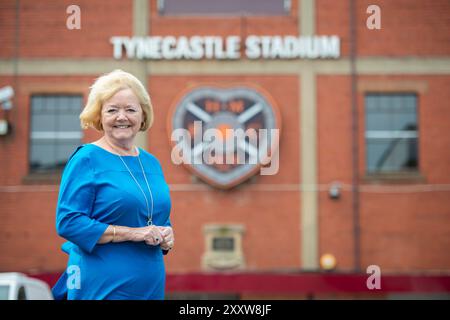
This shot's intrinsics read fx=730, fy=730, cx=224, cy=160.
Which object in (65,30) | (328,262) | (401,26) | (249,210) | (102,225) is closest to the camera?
(102,225)

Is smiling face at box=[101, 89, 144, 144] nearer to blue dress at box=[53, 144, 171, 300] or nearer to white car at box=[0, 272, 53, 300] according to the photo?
blue dress at box=[53, 144, 171, 300]

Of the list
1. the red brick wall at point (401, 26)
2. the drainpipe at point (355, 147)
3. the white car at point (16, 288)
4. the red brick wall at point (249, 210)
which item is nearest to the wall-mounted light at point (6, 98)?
the red brick wall at point (249, 210)

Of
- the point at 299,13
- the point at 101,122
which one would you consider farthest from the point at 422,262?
the point at 101,122

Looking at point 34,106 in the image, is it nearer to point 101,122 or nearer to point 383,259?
point 383,259

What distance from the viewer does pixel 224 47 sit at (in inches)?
601

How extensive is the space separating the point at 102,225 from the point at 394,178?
1301 centimetres

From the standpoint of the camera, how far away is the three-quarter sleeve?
8.84 ft

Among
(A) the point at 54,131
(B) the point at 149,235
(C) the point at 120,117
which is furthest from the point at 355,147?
(B) the point at 149,235

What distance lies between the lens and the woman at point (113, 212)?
2.73 m

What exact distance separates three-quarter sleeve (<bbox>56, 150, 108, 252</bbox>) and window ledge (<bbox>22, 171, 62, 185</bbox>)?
41.9 feet

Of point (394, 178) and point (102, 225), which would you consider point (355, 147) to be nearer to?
point (394, 178)

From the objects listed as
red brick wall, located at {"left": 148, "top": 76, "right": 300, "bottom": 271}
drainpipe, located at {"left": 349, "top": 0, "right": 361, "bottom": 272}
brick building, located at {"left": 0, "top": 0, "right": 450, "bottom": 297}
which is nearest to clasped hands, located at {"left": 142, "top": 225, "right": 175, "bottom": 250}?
brick building, located at {"left": 0, "top": 0, "right": 450, "bottom": 297}

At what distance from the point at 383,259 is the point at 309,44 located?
467cm

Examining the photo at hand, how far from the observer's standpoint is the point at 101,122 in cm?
299
